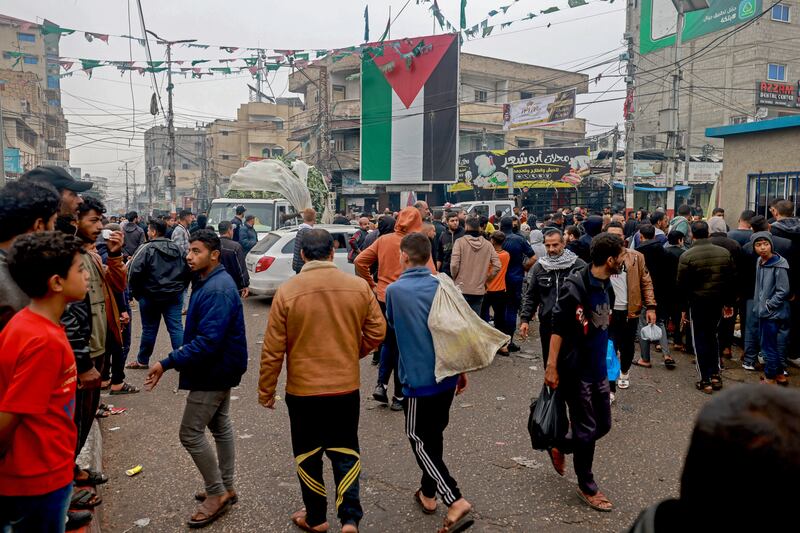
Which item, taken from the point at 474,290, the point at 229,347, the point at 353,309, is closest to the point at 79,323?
the point at 229,347

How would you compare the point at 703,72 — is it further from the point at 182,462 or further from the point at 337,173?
the point at 182,462

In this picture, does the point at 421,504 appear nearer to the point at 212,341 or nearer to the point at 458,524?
the point at 458,524

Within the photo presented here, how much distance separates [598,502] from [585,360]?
3.06 feet

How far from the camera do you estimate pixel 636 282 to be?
21.4 ft

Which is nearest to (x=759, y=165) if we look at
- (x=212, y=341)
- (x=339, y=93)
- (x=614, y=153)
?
(x=212, y=341)

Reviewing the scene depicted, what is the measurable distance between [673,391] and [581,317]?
3.39m

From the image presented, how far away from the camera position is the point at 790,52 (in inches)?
1523

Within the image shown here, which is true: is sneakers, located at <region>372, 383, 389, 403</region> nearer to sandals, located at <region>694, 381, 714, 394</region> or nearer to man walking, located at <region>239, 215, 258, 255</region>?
sandals, located at <region>694, 381, 714, 394</region>

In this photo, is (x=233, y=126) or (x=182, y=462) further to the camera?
(x=233, y=126)

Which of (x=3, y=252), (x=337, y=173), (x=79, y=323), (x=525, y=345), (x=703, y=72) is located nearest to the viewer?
(x=3, y=252)

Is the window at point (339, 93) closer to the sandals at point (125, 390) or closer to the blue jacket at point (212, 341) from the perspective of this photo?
the sandals at point (125, 390)

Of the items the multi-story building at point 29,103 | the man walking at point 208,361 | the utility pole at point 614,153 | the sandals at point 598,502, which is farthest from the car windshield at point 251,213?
the multi-story building at point 29,103

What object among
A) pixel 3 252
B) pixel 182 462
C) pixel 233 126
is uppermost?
pixel 233 126

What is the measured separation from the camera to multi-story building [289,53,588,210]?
36281 mm
